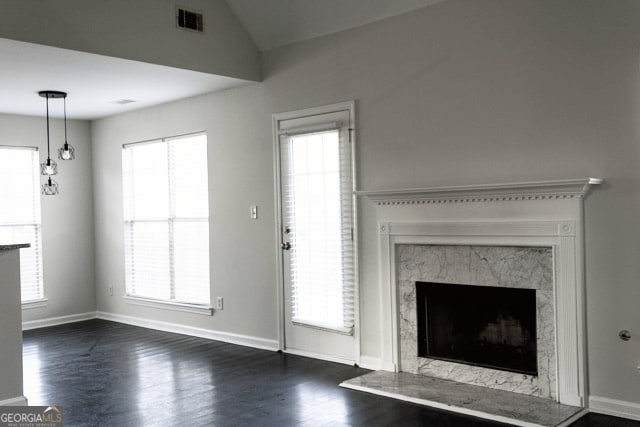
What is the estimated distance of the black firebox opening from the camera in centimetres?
425

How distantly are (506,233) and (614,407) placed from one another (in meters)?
1.19

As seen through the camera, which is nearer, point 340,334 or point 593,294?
point 593,294

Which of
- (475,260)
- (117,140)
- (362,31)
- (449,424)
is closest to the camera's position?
(449,424)

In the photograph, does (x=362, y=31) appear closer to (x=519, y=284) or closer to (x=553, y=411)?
(x=519, y=284)

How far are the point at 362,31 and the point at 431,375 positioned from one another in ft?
8.58

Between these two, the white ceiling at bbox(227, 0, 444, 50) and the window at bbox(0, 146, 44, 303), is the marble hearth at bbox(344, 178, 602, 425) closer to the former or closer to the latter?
the white ceiling at bbox(227, 0, 444, 50)

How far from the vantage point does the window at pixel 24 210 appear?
7094mm

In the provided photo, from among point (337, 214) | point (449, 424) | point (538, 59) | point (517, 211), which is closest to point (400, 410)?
point (449, 424)

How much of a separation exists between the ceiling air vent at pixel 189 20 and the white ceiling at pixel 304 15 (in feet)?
1.18

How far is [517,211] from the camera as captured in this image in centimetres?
411

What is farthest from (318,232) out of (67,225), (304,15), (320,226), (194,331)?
(67,225)

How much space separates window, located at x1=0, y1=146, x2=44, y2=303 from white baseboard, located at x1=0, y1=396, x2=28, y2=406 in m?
3.36

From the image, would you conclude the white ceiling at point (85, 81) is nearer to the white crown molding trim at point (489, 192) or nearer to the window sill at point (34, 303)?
the white crown molding trim at point (489, 192)

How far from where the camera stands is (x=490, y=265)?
429cm
